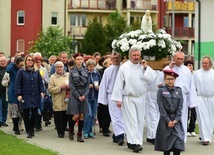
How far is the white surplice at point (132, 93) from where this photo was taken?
1703cm

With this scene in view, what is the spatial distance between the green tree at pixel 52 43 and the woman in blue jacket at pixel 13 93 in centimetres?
3743

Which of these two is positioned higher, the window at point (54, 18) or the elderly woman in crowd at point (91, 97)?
the window at point (54, 18)

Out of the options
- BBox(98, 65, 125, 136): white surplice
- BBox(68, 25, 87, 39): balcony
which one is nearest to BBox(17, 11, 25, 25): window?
BBox(68, 25, 87, 39): balcony

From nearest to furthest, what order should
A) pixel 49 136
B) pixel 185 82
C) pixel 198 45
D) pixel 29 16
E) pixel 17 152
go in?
pixel 17 152, pixel 185 82, pixel 49 136, pixel 198 45, pixel 29 16

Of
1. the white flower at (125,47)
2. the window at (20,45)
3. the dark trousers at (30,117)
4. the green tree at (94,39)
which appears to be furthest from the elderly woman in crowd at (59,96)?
the window at (20,45)

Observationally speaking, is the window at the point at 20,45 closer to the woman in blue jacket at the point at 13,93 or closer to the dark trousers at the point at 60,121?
the woman in blue jacket at the point at 13,93

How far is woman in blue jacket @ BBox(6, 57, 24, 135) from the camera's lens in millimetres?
19797

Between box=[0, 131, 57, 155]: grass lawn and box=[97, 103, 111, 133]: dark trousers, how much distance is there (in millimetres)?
2754

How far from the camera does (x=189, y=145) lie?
1855cm

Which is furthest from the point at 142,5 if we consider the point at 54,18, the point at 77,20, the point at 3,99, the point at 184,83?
the point at 184,83

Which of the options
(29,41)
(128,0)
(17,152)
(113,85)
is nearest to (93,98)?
(113,85)

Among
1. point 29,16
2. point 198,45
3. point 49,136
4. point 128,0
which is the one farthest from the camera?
point 128,0

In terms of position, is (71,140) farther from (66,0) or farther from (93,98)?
(66,0)

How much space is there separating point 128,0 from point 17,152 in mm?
67236
